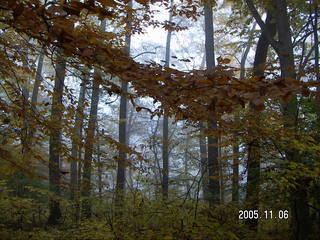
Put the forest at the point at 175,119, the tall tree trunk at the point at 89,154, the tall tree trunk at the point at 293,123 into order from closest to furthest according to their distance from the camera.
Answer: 1. the forest at the point at 175,119
2. the tall tree trunk at the point at 89,154
3. the tall tree trunk at the point at 293,123

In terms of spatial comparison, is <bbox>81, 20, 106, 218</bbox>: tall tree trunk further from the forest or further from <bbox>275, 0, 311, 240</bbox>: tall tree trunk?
<bbox>275, 0, 311, 240</bbox>: tall tree trunk

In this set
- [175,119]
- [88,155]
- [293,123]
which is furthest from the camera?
[88,155]

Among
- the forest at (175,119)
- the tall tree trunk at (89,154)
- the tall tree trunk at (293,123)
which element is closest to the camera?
the forest at (175,119)

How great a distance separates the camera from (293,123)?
430 cm

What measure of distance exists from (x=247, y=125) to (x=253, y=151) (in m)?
0.96

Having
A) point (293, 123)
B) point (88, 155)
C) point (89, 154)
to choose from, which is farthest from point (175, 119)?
point (88, 155)

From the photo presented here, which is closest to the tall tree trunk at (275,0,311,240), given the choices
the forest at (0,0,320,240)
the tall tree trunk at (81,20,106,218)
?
the forest at (0,0,320,240)

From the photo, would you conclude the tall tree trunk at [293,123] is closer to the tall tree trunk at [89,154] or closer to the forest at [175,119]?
the forest at [175,119]

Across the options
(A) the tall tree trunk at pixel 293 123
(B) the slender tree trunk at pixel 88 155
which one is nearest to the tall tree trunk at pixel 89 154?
(B) the slender tree trunk at pixel 88 155

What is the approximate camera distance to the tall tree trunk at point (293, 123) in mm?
4026

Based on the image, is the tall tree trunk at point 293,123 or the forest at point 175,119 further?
the tall tree trunk at point 293,123

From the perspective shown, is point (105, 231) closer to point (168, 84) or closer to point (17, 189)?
point (168, 84)

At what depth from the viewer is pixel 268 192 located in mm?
3801

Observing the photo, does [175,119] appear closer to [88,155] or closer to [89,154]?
[89,154]
